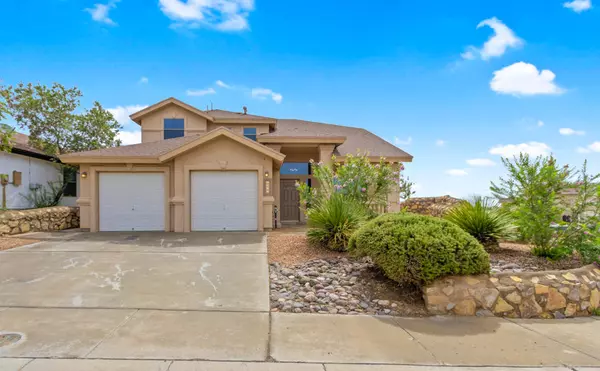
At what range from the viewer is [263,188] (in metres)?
12.0

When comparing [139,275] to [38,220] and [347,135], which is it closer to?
[38,220]

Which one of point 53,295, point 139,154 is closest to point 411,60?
point 139,154

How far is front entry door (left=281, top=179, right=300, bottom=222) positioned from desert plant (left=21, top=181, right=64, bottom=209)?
38.3 ft

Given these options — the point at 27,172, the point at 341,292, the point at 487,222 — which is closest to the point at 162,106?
the point at 27,172

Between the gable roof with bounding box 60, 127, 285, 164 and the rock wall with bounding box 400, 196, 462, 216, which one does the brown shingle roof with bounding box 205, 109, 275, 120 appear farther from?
the rock wall with bounding box 400, 196, 462, 216

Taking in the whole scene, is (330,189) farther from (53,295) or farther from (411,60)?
(53,295)

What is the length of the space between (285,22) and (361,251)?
32.5 ft

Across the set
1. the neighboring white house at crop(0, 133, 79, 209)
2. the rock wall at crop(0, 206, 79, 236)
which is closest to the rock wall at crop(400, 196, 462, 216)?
the rock wall at crop(0, 206, 79, 236)

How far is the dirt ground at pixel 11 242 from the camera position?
8.90 m

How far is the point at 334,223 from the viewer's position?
801cm

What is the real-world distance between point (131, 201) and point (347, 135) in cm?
1123

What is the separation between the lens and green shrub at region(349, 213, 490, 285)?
16.9 ft

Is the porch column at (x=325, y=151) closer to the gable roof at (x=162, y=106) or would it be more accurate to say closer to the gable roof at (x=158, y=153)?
the gable roof at (x=158, y=153)

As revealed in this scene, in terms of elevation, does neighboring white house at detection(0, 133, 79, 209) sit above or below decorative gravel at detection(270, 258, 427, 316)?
above
